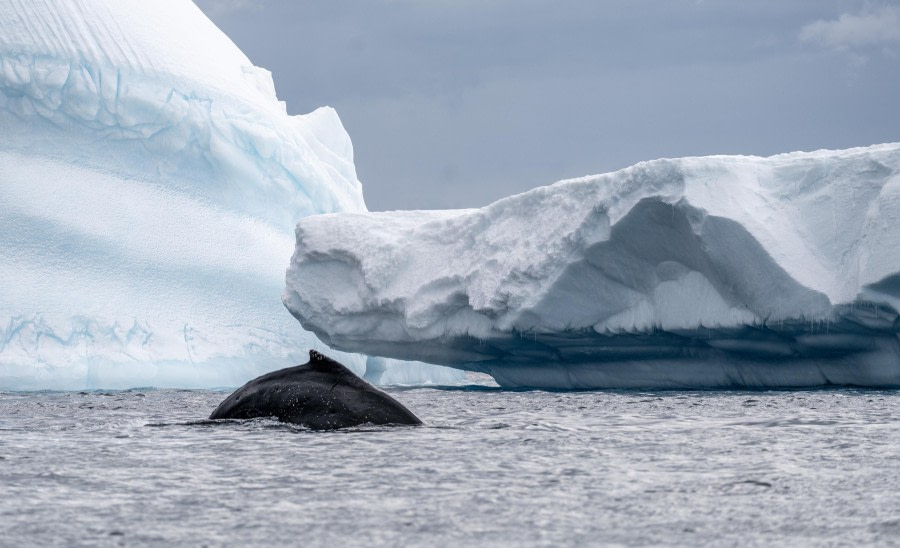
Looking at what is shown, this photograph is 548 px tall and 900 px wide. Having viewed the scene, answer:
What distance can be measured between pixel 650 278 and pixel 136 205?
477 inches

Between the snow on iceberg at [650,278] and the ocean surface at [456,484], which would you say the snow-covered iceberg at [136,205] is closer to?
the snow on iceberg at [650,278]

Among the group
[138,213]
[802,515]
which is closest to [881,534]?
[802,515]

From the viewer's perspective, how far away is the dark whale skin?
8008mm

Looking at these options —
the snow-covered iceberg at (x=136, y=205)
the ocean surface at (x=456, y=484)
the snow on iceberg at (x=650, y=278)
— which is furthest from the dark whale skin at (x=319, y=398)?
the snow-covered iceberg at (x=136, y=205)

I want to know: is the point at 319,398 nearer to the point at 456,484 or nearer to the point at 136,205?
the point at 456,484

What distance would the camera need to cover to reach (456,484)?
5.46 meters

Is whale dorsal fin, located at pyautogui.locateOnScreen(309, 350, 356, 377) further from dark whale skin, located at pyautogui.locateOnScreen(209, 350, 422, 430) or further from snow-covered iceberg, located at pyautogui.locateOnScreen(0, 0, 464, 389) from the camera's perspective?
snow-covered iceberg, located at pyautogui.locateOnScreen(0, 0, 464, 389)

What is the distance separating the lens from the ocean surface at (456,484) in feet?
13.6

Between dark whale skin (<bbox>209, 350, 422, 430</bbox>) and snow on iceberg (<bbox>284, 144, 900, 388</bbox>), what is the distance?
9941 mm

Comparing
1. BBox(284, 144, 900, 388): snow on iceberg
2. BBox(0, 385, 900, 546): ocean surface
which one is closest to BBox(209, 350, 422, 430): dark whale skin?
BBox(0, 385, 900, 546): ocean surface

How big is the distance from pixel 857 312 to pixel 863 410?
5211 millimetres

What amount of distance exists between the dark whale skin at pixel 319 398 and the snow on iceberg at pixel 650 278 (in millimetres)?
9941

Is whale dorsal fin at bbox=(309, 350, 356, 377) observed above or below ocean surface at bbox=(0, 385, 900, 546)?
above

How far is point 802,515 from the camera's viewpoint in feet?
14.7
